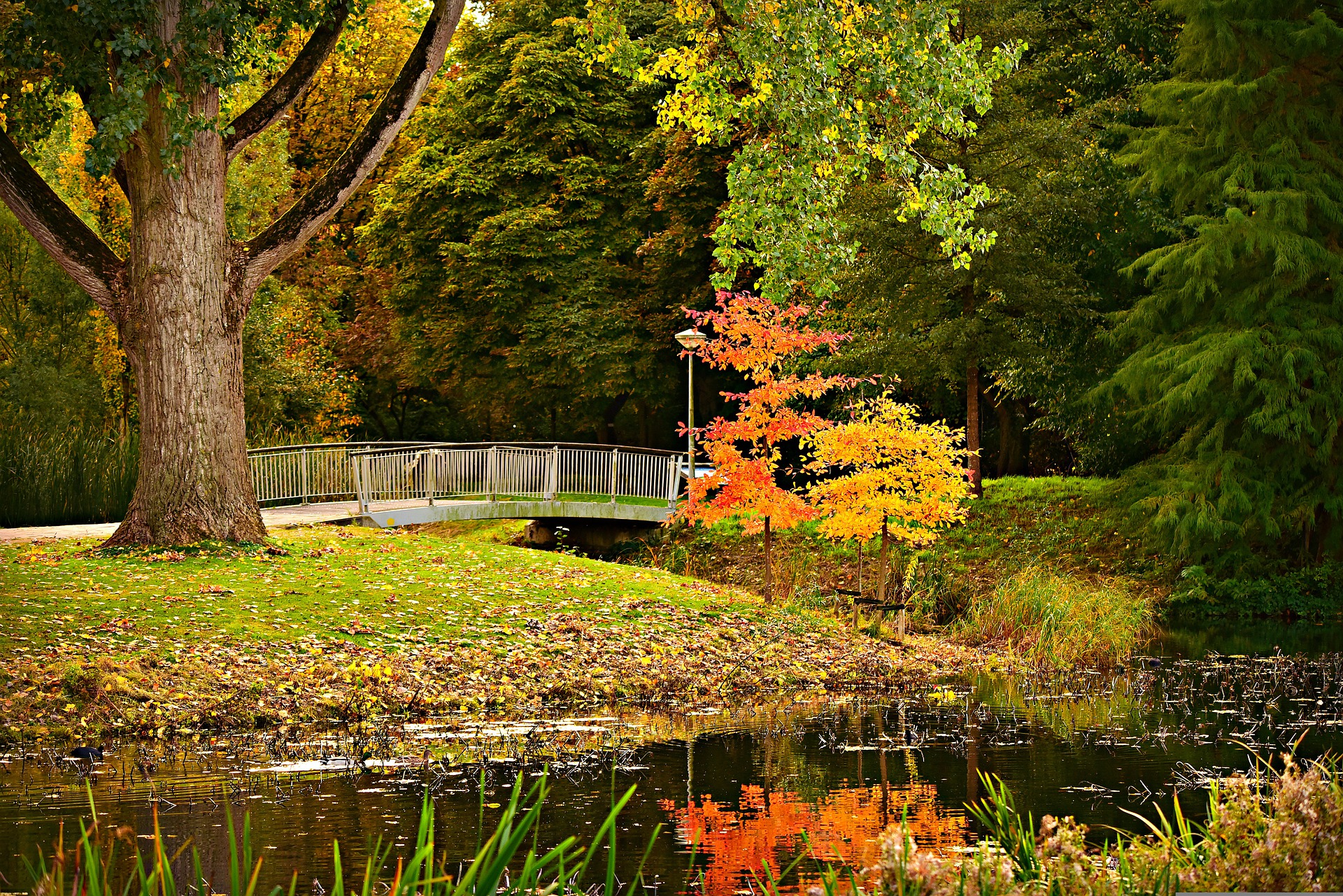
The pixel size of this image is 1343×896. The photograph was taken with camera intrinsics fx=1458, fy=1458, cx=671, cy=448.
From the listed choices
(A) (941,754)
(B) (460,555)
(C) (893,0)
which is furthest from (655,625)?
(C) (893,0)

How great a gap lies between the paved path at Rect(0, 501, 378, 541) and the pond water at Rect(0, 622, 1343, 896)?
8.73 meters

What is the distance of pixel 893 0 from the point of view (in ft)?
48.5

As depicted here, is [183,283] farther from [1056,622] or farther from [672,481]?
[672,481]

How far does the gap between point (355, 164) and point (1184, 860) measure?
44.5 ft

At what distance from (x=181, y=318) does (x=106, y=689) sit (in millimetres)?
6005

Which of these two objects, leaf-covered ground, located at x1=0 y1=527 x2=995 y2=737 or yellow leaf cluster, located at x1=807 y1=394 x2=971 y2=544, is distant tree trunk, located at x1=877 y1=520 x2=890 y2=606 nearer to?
yellow leaf cluster, located at x1=807 y1=394 x2=971 y2=544

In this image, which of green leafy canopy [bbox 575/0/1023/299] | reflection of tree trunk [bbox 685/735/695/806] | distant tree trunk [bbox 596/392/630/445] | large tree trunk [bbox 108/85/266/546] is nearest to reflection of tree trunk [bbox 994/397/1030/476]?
distant tree trunk [bbox 596/392/630/445]

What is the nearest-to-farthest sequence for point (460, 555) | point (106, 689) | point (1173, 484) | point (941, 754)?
point (941, 754)
point (106, 689)
point (460, 555)
point (1173, 484)

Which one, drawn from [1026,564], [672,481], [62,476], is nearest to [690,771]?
[62,476]

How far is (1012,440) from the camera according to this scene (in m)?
33.2

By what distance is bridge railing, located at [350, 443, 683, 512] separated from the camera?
26578 millimetres

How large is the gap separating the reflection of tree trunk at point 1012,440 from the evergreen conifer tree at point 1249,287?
8.60 meters

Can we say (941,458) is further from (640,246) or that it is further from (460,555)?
(640,246)

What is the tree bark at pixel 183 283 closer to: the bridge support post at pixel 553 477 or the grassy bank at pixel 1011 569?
the grassy bank at pixel 1011 569
